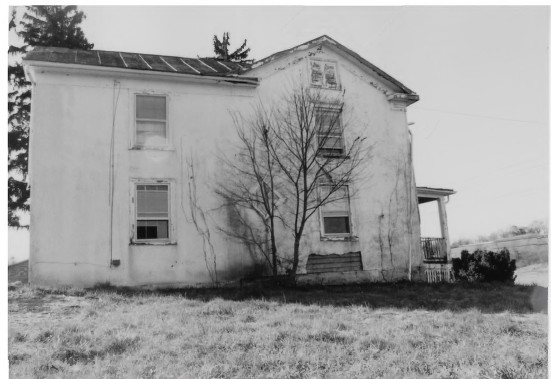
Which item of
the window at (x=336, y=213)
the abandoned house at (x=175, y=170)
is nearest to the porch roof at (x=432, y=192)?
the abandoned house at (x=175, y=170)

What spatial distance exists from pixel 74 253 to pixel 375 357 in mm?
7010

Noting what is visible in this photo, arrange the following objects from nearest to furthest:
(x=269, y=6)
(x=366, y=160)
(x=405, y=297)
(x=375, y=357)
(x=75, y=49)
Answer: (x=375, y=357), (x=269, y=6), (x=405, y=297), (x=75, y=49), (x=366, y=160)

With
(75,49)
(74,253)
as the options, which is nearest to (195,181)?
(74,253)

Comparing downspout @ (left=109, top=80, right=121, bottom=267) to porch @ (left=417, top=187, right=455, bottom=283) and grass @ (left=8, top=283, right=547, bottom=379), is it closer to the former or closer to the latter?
grass @ (left=8, top=283, right=547, bottom=379)

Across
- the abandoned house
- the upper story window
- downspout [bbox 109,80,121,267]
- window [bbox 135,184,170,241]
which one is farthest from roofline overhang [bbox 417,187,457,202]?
downspout [bbox 109,80,121,267]

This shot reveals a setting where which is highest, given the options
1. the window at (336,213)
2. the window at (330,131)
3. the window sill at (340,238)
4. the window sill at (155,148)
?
the window at (330,131)

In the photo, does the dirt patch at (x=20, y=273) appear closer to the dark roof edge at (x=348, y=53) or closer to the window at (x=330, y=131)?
the dark roof edge at (x=348, y=53)

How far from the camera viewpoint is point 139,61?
12.1 metres

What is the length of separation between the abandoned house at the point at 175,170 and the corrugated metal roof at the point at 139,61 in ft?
0.14

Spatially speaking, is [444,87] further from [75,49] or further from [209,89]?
[75,49]

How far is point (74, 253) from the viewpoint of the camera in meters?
10.4

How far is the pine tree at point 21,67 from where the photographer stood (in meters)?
7.38

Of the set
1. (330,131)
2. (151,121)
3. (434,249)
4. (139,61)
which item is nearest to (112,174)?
(151,121)

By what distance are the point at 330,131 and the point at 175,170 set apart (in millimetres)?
3879
